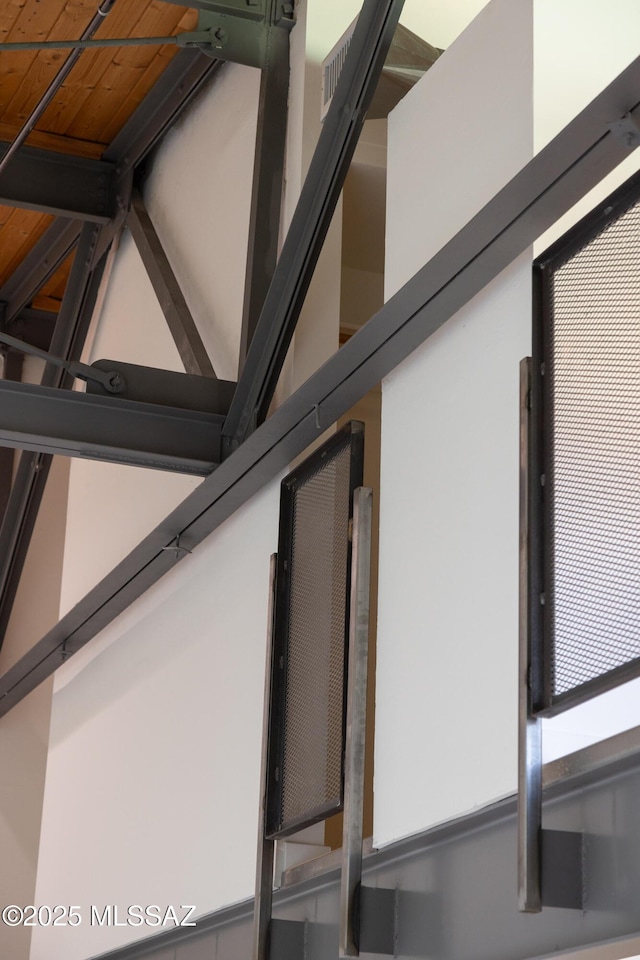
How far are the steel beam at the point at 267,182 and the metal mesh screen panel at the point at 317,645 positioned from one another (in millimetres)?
1034

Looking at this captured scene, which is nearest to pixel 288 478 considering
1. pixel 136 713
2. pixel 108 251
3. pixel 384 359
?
pixel 384 359

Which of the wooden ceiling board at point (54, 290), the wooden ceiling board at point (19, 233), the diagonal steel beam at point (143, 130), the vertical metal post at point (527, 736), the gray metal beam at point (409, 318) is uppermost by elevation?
the wooden ceiling board at point (54, 290)

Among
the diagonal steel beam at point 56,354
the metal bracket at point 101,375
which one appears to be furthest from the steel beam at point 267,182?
the diagonal steel beam at point 56,354

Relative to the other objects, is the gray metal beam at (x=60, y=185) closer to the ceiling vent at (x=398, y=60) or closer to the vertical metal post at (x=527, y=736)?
the ceiling vent at (x=398, y=60)

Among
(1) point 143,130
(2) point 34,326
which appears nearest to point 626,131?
(1) point 143,130

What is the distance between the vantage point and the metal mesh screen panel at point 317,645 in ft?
11.8

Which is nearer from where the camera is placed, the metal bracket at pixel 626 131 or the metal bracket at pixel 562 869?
the metal bracket at pixel 562 869

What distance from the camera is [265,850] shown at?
381 centimetres

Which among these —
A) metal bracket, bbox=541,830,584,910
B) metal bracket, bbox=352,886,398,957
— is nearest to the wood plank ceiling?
metal bracket, bbox=352,886,398,957

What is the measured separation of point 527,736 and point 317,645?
1.33 m

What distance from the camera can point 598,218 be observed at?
2727 mm

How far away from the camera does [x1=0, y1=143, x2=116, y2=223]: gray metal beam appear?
6286 millimetres

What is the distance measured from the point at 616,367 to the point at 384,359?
1.18 meters

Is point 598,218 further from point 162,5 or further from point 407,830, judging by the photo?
point 162,5
